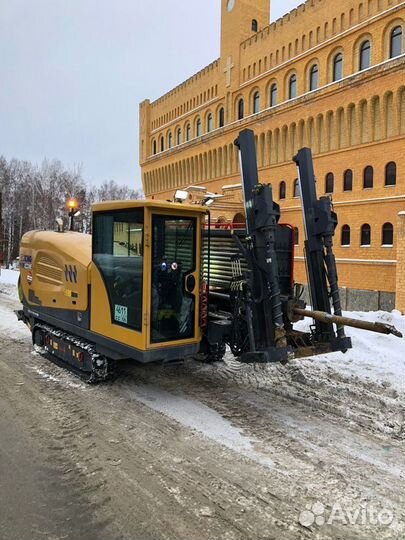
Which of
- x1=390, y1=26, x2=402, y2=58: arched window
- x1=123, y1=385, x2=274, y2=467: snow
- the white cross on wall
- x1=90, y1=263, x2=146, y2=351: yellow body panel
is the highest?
the white cross on wall

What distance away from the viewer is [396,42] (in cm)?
2230

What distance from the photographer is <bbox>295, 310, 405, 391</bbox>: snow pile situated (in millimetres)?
6867

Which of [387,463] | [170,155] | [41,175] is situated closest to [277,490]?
[387,463]

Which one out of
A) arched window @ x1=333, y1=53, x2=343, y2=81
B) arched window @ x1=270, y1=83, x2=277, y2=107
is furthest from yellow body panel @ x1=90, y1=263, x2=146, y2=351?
arched window @ x1=270, y1=83, x2=277, y2=107

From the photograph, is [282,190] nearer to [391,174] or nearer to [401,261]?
[391,174]

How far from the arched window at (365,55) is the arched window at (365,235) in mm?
8353

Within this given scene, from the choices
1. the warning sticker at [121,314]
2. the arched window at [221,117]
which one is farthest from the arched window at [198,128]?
the warning sticker at [121,314]

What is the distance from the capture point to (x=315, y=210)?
6.07 metres

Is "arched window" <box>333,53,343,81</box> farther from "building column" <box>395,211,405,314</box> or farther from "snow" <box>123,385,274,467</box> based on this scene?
"snow" <box>123,385,274,467</box>

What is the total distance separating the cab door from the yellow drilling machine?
0.01 metres

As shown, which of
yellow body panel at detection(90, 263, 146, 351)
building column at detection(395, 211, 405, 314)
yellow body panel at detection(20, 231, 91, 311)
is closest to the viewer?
yellow body panel at detection(90, 263, 146, 351)

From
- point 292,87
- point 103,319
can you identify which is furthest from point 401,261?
point 292,87

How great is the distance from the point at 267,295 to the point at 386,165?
67.1 feet

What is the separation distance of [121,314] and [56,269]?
2.20 meters
